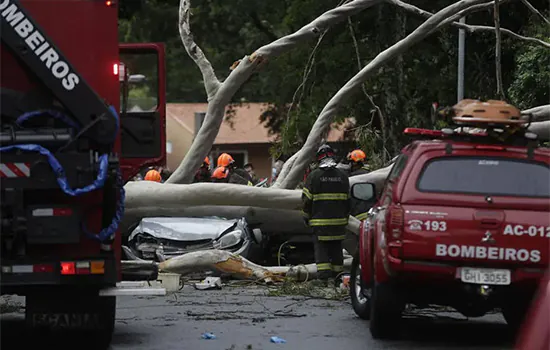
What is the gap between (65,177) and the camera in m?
9.27

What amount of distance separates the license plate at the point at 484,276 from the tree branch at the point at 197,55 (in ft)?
26.5

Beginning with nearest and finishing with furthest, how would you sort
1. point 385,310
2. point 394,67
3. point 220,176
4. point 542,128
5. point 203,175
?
point 385,310
point 542,128
point 220,176
point 203,175
point 394,67

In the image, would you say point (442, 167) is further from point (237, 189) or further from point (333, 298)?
point (237, 189)

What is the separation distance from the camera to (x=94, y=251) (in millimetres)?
9703

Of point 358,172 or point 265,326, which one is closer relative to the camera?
point 265,326

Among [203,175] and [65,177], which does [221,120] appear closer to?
[203,175]

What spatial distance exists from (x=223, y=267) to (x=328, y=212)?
157 centimetres

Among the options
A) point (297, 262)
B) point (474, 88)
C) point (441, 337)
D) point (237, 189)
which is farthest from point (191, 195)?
point (474, 88)

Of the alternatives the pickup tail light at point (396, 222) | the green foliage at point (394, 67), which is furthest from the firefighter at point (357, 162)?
the pickup tail light at point (396, 222)

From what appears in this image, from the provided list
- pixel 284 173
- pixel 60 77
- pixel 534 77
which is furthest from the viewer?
pixel 534 77

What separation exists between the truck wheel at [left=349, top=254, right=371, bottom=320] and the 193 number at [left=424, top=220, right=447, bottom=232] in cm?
228

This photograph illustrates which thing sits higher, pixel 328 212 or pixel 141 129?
pixel 141 129

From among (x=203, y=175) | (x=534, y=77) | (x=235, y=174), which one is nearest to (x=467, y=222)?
(x=235, y=174)

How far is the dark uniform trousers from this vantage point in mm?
15969
